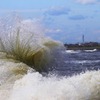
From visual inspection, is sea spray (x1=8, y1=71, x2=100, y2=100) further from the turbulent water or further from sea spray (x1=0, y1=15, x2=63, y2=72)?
sea spray (x1=0, y1=15, x2=63, y2=72)

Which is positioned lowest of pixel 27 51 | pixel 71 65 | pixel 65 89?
pixel 71 65

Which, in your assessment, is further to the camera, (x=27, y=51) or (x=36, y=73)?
(x=27, y=51)

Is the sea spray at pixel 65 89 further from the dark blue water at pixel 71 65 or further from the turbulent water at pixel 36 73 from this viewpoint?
the dark blue water at pixel 71 65

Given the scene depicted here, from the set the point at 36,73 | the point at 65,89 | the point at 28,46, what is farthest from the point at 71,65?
the point at 65,89

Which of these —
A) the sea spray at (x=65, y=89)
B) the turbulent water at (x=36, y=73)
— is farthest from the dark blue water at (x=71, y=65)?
the sea spray at (x=65, y=89)

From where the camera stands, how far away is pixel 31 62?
15516 mm

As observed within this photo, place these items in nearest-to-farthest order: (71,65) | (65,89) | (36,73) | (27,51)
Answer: (65,89), (36,73), (27,51), (71,65)

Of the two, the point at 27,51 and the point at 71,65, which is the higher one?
the point at 27,51

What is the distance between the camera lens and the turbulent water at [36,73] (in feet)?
24.0

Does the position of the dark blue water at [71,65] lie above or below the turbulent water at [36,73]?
below

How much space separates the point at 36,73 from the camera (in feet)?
30.1

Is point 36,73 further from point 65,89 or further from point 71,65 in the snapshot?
point 71,65

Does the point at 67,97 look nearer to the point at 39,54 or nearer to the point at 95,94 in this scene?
the point at 95,94

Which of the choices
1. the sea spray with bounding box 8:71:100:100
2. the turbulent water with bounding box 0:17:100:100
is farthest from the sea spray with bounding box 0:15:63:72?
the sea spray with bounding box 8:71:100:100
